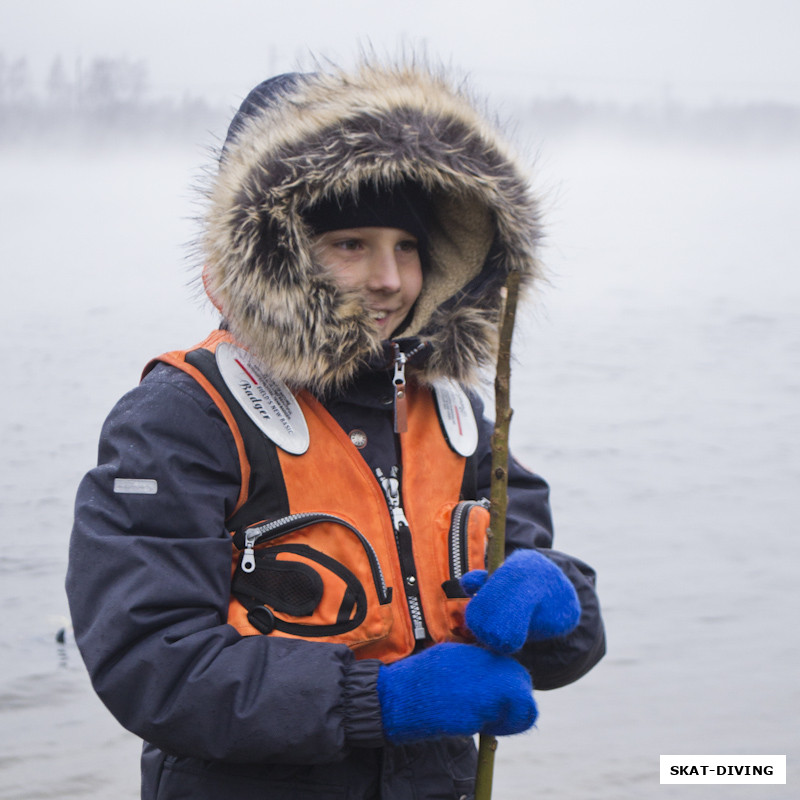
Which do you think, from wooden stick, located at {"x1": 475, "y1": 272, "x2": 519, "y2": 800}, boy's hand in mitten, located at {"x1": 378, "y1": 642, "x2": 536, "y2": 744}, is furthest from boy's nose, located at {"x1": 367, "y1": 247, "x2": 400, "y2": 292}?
boy's hand in mitten, located at {"x1": 378, "y1": 642, "x2": 536, "y2": 744}

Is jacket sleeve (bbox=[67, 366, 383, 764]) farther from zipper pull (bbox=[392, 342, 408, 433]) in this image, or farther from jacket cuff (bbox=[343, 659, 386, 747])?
zipper pull (bbox=[392, 342, 408, 433])

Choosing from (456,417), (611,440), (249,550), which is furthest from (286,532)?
(611,440)

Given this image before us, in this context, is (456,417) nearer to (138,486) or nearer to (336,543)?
(336,543)

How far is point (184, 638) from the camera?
1.21m

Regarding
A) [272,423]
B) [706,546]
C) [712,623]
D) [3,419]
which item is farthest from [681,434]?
[272,423]

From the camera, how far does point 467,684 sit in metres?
1.23

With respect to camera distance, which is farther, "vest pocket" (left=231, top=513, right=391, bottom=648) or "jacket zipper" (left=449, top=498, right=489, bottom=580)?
"jacket zipper" (left=449, top=498, right=489, bottom=580)

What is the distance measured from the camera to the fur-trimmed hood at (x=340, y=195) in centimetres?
142

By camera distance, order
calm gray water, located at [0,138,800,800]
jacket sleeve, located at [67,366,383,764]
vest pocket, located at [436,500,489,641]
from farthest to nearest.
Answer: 1. calm gray water, located at [0,138,800,800]
2. vest pocket, located at [436,500,489,641]
3. jacket sleeve, located at [67,366,383,764]

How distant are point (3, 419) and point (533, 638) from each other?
5.46 metres

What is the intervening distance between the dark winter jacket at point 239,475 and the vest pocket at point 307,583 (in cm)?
4

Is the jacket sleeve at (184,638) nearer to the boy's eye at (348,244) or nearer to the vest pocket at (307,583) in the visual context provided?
the vest pocket at (307,583)

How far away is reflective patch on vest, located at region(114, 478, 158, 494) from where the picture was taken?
1.25 meters

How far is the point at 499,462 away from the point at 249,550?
34 cm
